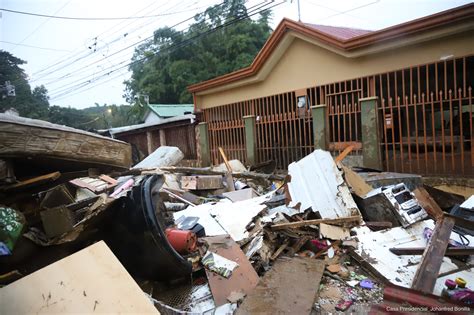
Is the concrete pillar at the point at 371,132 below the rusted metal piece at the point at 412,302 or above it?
above

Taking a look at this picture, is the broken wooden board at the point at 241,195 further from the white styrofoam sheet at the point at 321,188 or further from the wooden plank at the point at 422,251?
the wooden plank at the point at 422,251

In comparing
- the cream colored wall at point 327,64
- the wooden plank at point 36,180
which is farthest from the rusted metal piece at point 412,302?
the cream colored wall at point 327,64

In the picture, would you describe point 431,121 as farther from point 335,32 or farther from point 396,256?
point 335,32

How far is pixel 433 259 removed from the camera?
8.57ft

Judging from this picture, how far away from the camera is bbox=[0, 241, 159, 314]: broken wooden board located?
1679mm

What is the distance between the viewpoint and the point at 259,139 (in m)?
8.24

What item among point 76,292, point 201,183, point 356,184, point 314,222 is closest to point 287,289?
point 314,222

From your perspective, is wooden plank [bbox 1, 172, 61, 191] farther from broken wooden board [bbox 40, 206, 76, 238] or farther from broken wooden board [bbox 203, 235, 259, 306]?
broken wooden board [bbox 203, 235, 259, 306]

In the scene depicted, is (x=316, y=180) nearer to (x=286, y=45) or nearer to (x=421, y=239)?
(x=421, y=239)

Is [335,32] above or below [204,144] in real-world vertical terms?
above

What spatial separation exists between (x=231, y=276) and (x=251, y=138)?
573 cm

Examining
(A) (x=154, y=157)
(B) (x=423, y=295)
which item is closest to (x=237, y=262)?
(B) (x=423, y=295)

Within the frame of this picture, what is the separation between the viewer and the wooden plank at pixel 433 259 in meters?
2.40

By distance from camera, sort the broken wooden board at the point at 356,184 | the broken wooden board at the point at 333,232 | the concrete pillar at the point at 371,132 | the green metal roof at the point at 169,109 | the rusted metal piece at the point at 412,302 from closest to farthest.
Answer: the rusted metal piece at the point at 412,302 → the broken wooden board at the point at 333,232 → the broken wooden board at the point at 356,184 → the concrete pillar at the point at 371,132 → the green metal roof at the point at 169,109
